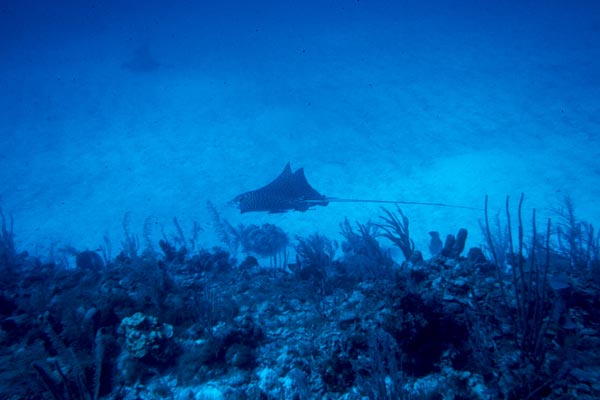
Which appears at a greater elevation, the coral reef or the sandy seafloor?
the sandy seafloor

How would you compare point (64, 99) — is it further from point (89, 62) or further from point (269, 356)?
point (269, 356)

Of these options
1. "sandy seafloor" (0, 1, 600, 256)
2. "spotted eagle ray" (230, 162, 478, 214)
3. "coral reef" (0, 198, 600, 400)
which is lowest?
"coral reef" (0, 198, 600, 400)

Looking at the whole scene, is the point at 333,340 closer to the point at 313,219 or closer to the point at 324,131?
the point at 313,219

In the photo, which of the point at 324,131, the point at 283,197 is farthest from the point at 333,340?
the point at 324,131

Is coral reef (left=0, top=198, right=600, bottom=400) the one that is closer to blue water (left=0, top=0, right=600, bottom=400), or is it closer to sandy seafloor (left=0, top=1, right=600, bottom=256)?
blue water (left=0, top=0, right=600, bottom=400)

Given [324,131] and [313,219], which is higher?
[324,131]

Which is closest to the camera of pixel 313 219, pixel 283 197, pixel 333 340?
pixel 333 340

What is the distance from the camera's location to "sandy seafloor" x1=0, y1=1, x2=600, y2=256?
12.4 metres

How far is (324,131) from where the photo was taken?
63.0 feet

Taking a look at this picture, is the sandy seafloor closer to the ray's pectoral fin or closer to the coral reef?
the ray's pectoral fin

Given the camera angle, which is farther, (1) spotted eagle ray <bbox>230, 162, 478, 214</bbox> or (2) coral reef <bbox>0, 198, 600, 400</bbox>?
(1) spotted eagle ray <bbox>230, 162, 478, 214</bbox>

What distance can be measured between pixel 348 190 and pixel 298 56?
26825 millimetres

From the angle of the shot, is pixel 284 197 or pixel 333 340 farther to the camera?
pixel 284 197

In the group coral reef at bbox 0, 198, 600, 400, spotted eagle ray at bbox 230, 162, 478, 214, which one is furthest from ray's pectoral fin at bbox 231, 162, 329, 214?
coral reef at bbox 0, 198, 600, 400
